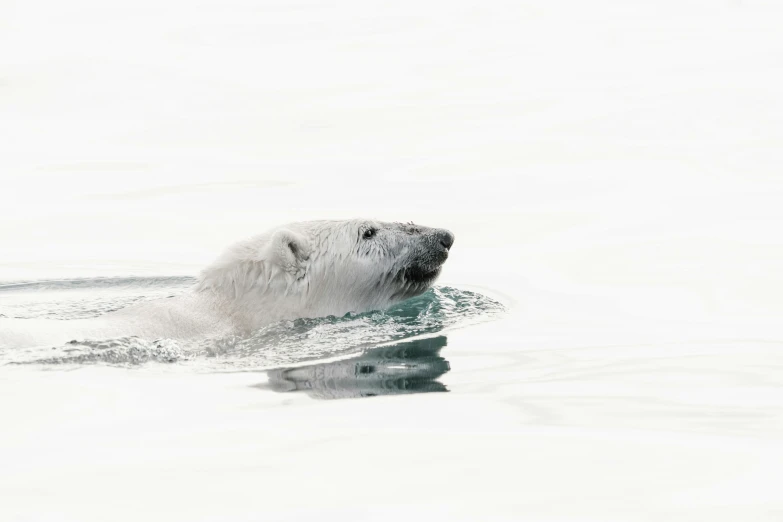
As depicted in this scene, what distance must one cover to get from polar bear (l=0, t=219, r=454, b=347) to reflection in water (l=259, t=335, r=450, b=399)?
1030 millimetres

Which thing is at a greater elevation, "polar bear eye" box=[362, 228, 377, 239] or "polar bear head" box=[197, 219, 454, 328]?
"polar bear eye" box=[362, 228, 377, 239]

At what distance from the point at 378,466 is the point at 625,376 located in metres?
2.81

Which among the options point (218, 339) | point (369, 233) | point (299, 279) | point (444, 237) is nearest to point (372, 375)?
point (218, 339)

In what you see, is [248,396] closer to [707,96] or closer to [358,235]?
[358,235]

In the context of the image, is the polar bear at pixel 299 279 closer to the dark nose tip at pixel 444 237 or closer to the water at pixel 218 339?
the dark nose tip at pixel 444 237

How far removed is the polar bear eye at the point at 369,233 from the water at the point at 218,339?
695mm

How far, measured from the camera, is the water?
336 inches

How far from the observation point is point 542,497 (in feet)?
19.5

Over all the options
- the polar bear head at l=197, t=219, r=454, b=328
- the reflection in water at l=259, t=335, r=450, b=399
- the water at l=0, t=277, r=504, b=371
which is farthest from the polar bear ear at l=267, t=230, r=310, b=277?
the reflection in water at l=259, t=335, r=450, b=399

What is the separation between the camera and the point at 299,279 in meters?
9.91

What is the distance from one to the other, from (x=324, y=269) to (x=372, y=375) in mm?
1955

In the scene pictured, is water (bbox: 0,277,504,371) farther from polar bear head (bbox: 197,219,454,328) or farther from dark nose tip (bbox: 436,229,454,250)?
dark nose tip (bbox: 436,229,454,250)

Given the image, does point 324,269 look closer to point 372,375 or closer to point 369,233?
point 369,233

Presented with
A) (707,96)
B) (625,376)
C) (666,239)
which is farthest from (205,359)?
(707,96)
